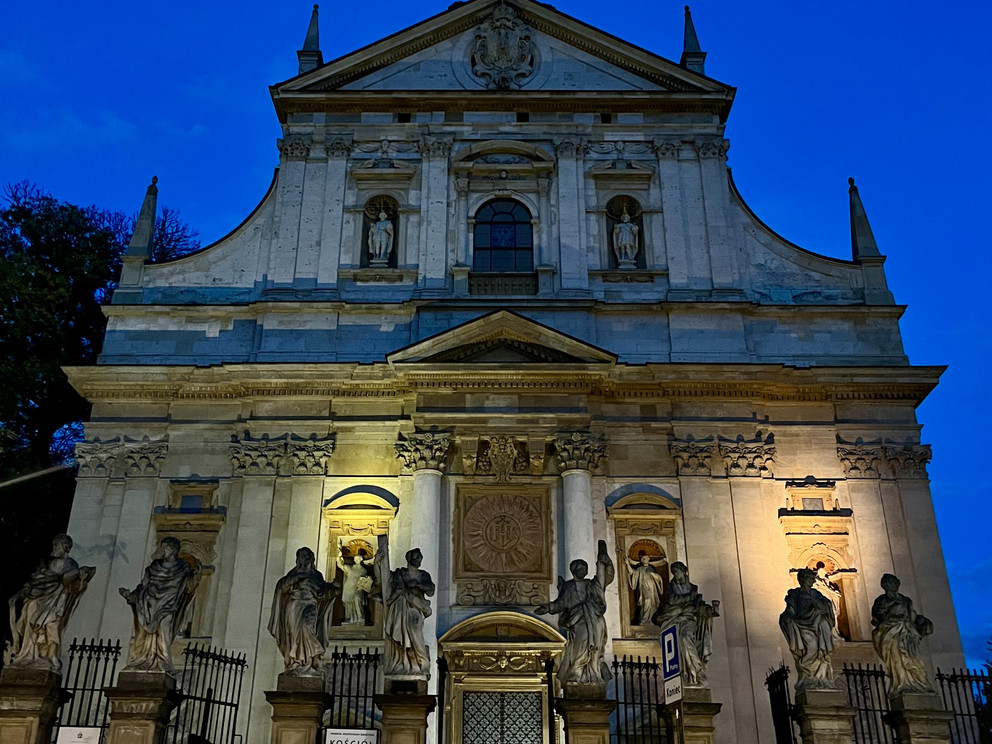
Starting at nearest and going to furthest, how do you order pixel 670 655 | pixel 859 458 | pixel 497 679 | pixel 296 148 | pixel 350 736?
pixel 670 655 < pixel 350 736 < pixel 497 679 < pixel 859 458 < pixel 296 148

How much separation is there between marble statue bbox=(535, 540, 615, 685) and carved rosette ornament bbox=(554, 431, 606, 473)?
4.99 m

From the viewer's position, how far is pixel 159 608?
13.4 metres

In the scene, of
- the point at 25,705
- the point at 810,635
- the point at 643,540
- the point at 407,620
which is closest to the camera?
the point at 25,705

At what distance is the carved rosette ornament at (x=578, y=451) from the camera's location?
19.5m

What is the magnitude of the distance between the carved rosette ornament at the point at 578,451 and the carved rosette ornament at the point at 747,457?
2379 mm

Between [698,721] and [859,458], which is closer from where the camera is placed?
[698,721]

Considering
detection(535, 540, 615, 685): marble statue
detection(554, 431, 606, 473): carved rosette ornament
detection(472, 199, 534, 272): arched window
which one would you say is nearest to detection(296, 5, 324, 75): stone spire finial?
detection(472, 199, 534, 272): arched window

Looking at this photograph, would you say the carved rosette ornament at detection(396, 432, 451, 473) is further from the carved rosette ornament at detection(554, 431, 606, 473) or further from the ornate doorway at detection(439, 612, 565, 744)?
Result: the ornate doorway at detection(439, 612, 565, 744)

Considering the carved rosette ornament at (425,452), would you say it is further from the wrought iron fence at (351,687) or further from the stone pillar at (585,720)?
the stone pillar at (585,720)

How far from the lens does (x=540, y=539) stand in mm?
19234

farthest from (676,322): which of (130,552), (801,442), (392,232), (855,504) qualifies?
(130,552)

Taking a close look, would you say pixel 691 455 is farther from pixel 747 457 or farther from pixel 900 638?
pixel 900 638

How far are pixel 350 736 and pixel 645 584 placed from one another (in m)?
7.42

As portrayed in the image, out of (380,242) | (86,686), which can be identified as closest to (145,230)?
(380,242)
